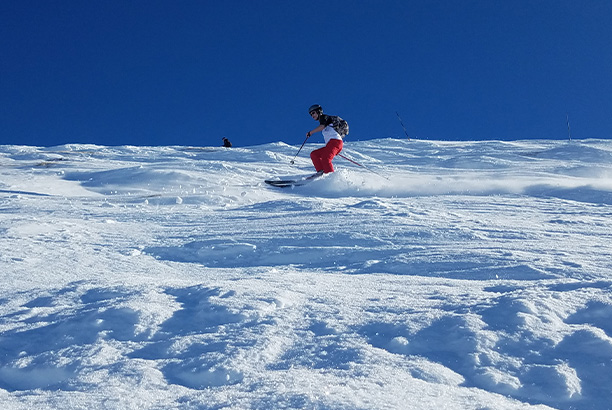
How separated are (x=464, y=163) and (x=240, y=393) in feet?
45.3

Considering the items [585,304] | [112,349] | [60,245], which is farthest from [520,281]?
[60,245]

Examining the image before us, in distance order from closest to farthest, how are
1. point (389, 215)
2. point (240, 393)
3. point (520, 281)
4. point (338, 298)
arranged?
point (240, 393) → point (338, 298) → point (520, 281) → point (389, 215)

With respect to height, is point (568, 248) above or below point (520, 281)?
above

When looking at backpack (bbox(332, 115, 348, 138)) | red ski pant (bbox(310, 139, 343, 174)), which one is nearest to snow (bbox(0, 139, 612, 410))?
red ski pant (bbox(310, 139, 343, 174))

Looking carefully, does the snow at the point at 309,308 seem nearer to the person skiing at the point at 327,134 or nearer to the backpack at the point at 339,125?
the person skiing at the point at 327,134

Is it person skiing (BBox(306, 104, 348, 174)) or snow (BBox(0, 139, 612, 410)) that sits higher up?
person skiing (BBox(306, 104, 348, 174))

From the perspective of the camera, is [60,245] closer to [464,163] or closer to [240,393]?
[240,393]

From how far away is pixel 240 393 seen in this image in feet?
6.33

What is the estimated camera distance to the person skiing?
10906mm

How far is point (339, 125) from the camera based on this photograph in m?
11.0

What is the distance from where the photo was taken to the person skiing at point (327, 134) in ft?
35.8

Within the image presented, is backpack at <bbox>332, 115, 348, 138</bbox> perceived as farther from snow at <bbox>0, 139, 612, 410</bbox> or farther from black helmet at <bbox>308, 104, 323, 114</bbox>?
snow at <bbox>0, 139, 612, 410</bbox>

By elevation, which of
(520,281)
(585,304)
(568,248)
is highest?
(568,248)

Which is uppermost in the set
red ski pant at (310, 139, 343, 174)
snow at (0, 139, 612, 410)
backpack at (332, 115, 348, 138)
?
backpack at (332, 115, 348, 138)
